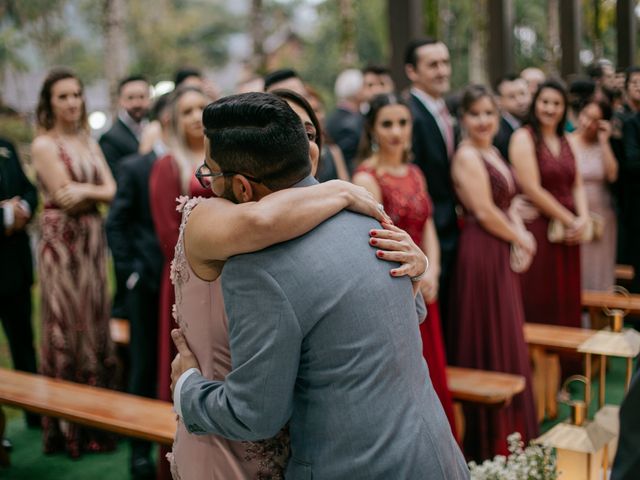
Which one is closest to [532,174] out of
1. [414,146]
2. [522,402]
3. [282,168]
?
[414,146]

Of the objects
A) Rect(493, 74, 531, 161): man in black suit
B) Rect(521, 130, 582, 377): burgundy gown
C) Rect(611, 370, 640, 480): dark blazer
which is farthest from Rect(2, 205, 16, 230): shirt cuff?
Rect(611, 370, 640, 480): dark blazer

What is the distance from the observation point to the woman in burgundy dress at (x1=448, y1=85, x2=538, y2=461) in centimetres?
486

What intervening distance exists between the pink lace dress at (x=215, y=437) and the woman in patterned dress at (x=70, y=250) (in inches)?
122

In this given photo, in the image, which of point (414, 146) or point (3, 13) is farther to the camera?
point (3, 13)

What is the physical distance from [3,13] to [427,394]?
859 inches

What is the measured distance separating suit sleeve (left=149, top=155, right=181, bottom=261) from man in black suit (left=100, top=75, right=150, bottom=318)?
246 cm

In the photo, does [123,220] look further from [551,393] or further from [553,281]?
[553,281]

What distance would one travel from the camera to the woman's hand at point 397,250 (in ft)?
6.44

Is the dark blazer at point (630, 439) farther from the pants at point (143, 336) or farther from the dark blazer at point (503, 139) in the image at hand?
the dark blazer at point (503, 139)

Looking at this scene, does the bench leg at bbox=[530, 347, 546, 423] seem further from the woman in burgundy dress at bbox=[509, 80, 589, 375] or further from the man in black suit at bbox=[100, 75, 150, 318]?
the man in black suit at bbox=[100, 75, 150, 318]

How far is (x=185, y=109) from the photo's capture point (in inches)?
169

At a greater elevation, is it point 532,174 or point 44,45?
point 44,45

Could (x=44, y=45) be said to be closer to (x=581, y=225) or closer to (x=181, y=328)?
(x=581, y=225)

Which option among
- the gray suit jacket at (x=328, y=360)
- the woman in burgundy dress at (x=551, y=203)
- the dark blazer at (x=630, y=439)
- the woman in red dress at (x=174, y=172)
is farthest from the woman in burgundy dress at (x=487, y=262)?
the dark blazer at (x=630, y=439)
